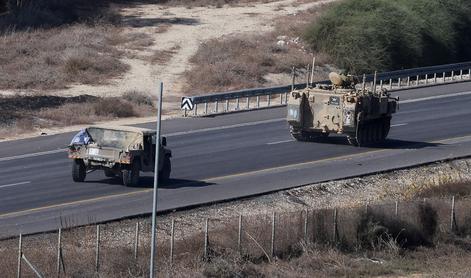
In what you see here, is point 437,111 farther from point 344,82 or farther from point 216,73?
point 216,73

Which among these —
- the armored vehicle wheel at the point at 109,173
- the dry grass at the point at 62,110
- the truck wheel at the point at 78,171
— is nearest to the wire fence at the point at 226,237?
the armored vehicle wheel at the point at 109,173

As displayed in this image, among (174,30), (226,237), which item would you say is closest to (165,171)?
(226,237)

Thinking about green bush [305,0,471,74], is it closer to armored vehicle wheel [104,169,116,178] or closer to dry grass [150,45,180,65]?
dry grass [150,45,180,65]

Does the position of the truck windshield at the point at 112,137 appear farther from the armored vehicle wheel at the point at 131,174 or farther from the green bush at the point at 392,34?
the green bush at the point at 392,34

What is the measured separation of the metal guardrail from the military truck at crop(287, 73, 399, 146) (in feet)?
5.97

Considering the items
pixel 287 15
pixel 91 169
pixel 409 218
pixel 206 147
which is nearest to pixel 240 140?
pixel 206 147

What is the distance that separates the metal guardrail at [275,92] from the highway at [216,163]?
38.7 inches

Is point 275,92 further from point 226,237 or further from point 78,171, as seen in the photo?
point 226,237

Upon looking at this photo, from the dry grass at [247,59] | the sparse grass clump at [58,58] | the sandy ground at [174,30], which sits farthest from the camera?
the dry grass at [247,59]

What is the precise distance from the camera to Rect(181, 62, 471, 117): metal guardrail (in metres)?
48.2

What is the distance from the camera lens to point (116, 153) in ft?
106

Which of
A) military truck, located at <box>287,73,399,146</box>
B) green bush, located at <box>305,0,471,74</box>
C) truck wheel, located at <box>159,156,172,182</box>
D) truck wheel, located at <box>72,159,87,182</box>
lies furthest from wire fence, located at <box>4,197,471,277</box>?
green bush, located at <box>305,0,471,74</box>

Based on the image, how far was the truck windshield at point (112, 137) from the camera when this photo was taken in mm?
32906

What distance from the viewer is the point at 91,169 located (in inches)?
1303
